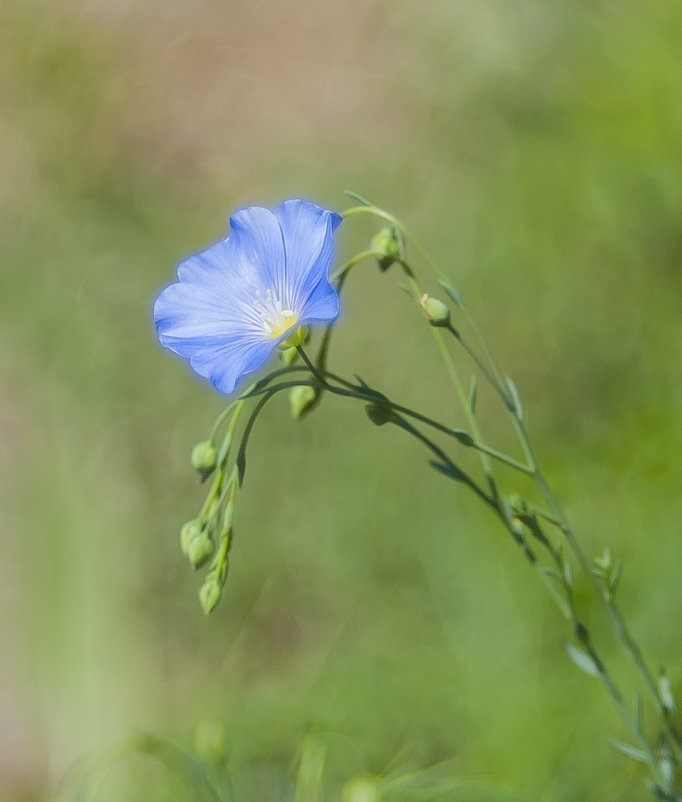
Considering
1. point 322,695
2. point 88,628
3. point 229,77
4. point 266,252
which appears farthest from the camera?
point 229,77

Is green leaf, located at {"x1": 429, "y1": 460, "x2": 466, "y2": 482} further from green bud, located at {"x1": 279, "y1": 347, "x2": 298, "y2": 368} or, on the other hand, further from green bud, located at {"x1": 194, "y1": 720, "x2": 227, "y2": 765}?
green bud, located at {"x1": 194, "y1": 720, "x2": 227, "y2": 765}

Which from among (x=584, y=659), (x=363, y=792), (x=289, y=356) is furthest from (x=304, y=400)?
(x=363, y=792)

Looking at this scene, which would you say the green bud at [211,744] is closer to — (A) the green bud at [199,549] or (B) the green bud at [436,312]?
(A) the green bud at [199,549]

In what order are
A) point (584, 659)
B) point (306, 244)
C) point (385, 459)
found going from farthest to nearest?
1. point (385, 459)
2. point (584, 659)
3. point (306, 244)

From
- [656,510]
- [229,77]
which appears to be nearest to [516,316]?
[656,510]

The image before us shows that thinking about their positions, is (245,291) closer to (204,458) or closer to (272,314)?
(272,314)

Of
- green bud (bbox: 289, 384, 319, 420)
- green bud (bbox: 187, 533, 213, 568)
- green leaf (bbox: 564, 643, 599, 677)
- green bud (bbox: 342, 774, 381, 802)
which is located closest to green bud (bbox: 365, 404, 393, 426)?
green bud (bbox: 289, 384, 319, 420)

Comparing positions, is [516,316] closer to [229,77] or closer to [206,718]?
[206,718]
